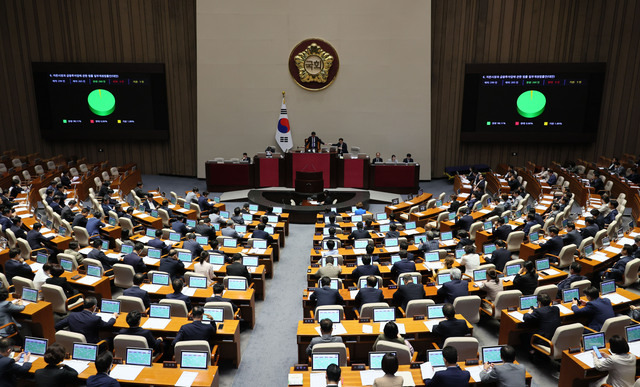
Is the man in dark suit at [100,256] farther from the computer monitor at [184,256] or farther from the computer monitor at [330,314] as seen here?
the computer monitor at [330,314]

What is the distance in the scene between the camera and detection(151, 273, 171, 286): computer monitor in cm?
852

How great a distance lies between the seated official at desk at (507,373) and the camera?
5.42m

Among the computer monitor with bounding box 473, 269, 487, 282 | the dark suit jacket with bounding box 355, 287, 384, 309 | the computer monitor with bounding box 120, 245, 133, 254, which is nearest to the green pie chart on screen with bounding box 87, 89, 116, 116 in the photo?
the computer monitor with bounding box 120, 245, 133, 254

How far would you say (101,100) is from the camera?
2108cm

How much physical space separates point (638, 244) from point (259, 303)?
7.59 meters

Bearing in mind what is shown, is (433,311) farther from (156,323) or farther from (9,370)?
(9,370)

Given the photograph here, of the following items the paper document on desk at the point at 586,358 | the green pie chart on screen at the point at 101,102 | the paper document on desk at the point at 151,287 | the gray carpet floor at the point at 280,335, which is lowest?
the gray carpet floor at the point at 280,335

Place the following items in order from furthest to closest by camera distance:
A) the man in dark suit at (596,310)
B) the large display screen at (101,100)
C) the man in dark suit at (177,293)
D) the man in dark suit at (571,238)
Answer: the large display screen at (101,100) < the man in dark suit at (571,238) < the man in dark suit at (177,293) < the man in dark suit at (596,310)

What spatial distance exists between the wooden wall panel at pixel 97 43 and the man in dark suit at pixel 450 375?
60.0ft

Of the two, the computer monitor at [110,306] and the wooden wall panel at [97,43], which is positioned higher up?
the wooden wall panel at [97,43]

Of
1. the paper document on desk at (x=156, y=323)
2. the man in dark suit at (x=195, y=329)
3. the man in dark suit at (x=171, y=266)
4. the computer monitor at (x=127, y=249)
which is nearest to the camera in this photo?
the man in dark suit at (x=195, y=329)

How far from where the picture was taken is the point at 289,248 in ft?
42.8

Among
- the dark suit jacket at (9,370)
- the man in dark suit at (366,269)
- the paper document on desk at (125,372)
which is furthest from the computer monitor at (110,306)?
the man in dark suit at (366,269)

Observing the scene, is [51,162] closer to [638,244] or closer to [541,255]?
[541,255]
